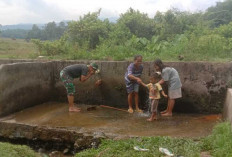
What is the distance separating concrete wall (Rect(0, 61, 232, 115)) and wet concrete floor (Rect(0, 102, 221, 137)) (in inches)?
13.0

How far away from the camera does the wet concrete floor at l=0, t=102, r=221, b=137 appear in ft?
18.5

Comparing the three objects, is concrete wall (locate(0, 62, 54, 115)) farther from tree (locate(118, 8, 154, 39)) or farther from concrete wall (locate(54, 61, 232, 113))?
tree (locate(118, 8, 154, 39))

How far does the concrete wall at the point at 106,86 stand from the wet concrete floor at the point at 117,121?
1.09 feet

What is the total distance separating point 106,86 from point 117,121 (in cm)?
177

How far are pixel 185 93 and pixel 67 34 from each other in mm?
8007

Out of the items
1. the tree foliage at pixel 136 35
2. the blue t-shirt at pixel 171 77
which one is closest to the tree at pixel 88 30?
the tree foliage at pixel 136 35

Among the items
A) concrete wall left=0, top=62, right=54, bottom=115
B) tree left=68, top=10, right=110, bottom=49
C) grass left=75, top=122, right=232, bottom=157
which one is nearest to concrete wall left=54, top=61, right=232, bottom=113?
concrete wall left=0, top=62, right=54, bottom=115

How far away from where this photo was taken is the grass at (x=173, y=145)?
4211 mm

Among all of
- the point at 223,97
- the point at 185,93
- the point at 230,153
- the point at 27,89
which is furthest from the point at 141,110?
the point at 230,153

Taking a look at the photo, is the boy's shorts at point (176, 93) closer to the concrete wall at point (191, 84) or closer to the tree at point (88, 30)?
the concrete wall at point (191, 84)

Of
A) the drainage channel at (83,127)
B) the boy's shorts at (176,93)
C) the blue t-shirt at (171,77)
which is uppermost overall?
the blue t-shirt at (171,77)

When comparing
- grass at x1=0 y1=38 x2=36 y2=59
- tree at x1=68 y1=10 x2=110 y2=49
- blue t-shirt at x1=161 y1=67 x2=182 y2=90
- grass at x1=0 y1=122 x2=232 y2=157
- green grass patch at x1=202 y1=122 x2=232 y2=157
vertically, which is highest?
tree at x1=68 y1=10 x2=110 y2=49

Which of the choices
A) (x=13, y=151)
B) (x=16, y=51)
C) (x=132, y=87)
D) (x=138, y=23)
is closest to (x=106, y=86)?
(x=132, y=87)

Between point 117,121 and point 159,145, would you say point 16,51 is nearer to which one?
point 117,121
